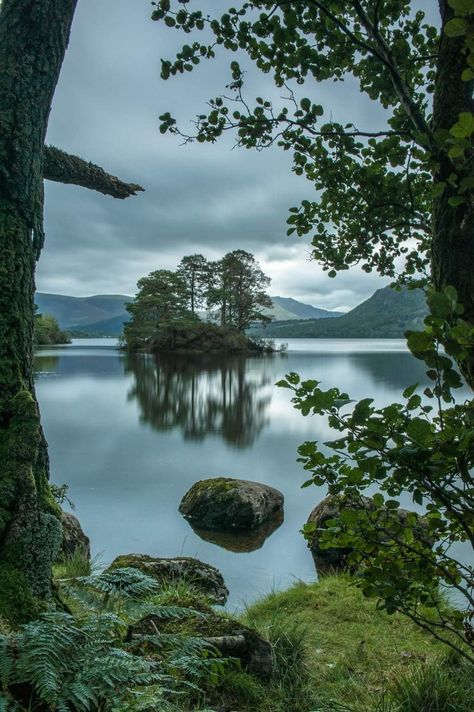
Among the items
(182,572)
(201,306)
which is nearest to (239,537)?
(182,572)

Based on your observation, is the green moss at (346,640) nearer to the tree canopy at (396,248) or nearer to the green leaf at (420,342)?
the tree canopy at (396,248)

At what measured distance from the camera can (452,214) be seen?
71.1 inches

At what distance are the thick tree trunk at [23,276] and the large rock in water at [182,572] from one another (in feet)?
8.35

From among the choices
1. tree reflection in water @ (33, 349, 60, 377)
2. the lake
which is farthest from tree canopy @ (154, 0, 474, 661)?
tree reflection in water @ (33, 349, 60, 377)

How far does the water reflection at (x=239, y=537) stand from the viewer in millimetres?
7709

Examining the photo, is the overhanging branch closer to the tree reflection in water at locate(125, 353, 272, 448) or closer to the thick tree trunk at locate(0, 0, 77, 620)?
the thick tree trunk at locate(0, 0, 77, 620)

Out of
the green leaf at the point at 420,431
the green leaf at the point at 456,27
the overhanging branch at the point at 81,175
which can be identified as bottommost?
the green leaf at the point at 420,431

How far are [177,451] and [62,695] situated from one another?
13.0 meters

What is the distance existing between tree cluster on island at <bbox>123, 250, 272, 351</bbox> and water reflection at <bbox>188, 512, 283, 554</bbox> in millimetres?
44858

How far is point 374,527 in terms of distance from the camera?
1713 millimetres

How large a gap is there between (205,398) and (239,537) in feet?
57.8

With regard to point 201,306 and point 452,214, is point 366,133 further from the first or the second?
point 201,306

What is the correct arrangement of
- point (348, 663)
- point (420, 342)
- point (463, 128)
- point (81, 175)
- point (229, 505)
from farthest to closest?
point (229, 505), point (348, 663), point (81, 175), point (420, 342), point (463, 128)

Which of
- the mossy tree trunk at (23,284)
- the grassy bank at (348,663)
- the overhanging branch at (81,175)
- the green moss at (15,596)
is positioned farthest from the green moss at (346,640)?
the overhanging branch at (81,175)
